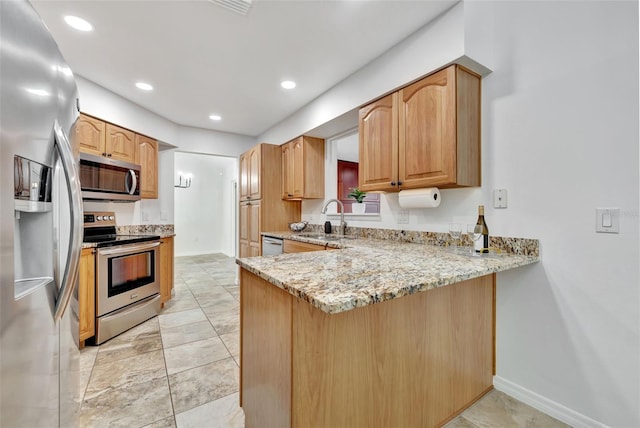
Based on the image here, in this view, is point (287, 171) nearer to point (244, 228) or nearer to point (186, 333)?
point (244, 228)

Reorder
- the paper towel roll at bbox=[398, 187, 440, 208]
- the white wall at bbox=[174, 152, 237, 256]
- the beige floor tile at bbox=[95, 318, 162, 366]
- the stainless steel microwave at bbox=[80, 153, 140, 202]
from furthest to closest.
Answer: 1. the white wall at bbox=[174, 152, 237, 256]
2. the stainless steel microwave at bbox=[80, 153, 140, 202]
3. the beige floor tile at bbox=[95, 318, 162, 366]
4. the paper towel roll at bbox=[398, 187, 440, 208]

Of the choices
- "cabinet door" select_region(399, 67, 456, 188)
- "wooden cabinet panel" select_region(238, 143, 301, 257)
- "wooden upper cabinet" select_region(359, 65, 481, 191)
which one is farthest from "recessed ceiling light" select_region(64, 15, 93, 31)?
"cabinet door" select_region(399, 67, 456, 188)

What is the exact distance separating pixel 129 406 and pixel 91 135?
2.59m

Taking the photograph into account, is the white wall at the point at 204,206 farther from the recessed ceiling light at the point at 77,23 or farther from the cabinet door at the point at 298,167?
the recessed ceiling light at the point at 77,23

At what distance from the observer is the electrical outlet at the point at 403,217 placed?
7.84ft

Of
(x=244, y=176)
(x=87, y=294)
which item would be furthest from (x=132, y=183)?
(x=244, y=176)

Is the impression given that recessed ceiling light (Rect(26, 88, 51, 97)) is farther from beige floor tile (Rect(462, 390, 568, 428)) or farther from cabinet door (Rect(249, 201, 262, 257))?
cabinet door (Rect(249, 201, 262, 257))

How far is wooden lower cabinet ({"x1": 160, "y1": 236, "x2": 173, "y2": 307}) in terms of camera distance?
10.8 feet

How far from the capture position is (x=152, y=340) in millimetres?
2367

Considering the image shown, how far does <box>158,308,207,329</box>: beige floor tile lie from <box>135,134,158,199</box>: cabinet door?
5.11ft

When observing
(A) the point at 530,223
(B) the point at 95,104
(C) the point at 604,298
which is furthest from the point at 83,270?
(C) the point at 604,298

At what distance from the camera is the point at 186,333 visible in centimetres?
251

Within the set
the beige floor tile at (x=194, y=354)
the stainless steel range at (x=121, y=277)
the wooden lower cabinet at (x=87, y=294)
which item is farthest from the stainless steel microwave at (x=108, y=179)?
the beige floor tile at (x=194, y=354)

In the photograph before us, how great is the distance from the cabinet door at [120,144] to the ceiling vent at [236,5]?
6.97 feet
